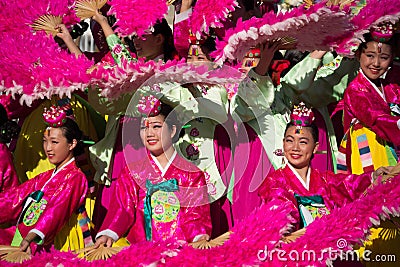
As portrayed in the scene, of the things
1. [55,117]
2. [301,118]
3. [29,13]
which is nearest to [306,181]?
[301,118]

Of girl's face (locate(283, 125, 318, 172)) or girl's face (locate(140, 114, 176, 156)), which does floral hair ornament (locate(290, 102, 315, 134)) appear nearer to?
girl's face (locate(283, 125, 318, 172))

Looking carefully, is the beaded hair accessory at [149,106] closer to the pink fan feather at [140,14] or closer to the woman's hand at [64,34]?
the pink fan feather at [140,14]

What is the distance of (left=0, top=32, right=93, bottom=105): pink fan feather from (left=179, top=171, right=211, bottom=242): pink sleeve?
0.70 meters

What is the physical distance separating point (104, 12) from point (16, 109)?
743mm

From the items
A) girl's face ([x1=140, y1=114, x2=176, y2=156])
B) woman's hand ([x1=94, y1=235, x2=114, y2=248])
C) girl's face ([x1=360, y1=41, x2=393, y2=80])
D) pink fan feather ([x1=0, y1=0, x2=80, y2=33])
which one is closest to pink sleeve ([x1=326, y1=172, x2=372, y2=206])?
girl's face ([x1=360, y1=41, x2=393, y2=80])

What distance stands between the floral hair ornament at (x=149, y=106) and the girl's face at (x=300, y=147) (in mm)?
655

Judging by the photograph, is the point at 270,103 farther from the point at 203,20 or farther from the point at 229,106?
the point at 203,20

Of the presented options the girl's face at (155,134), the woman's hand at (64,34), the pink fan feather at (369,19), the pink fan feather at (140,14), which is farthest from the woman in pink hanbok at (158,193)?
the pink fan feather at (369,19)

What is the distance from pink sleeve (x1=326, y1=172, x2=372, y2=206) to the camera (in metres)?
4.28

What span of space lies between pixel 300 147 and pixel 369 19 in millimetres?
691

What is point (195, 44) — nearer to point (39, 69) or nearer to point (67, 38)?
point (67, 38)

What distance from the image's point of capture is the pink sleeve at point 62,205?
14.4ft

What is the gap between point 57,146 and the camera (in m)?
4.55

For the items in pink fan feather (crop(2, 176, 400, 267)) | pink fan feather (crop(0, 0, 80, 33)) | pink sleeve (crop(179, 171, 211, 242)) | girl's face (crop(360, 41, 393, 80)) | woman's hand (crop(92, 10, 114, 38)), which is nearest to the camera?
pink fan feather (crop(2, 176, 400, 267))
